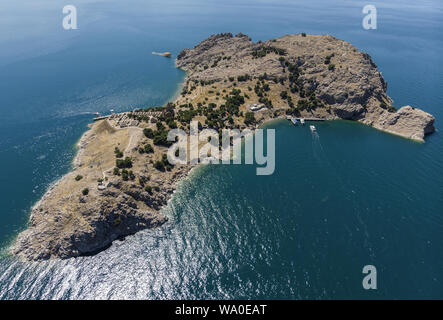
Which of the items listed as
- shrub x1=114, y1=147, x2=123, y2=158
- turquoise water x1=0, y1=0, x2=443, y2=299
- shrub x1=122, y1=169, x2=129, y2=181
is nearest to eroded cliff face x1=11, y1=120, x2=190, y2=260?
shrub x1=122, y1=169, x2=129, y2=181


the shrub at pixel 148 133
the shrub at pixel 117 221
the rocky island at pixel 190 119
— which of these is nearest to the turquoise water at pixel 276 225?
the rocky island at pixel 190 119

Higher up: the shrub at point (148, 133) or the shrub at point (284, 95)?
the shrub at point (284, 95)

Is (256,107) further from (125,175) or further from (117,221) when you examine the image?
(117,221)

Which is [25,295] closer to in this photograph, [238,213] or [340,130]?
[238,213]

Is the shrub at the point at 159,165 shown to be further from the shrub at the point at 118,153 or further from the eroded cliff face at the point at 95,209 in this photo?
the shrub at the point at 118,153

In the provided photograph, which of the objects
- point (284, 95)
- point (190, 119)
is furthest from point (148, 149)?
point (284, 95)

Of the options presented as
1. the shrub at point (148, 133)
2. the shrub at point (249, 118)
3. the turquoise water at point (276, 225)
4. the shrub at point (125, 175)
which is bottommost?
the turquoise water at point (276, 225)
